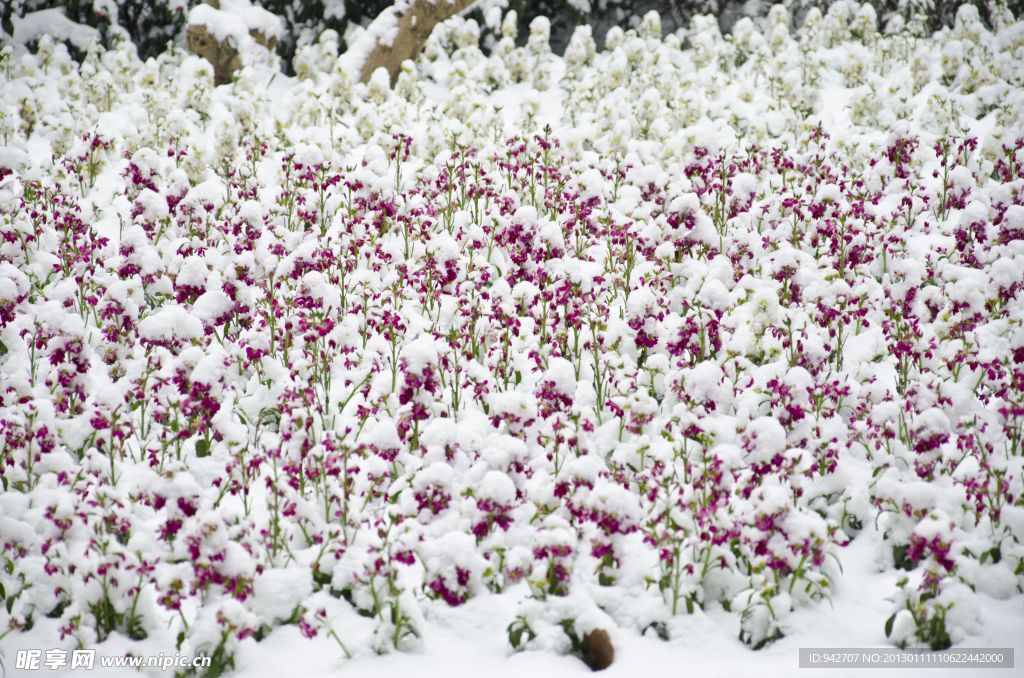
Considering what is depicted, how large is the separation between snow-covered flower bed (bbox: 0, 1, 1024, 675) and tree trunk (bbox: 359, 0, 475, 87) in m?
2.14

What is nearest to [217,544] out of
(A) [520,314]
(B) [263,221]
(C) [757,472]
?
(C) [757,472]

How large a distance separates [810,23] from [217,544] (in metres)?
11.1

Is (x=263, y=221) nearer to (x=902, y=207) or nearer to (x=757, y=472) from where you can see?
(x=757, y=472)

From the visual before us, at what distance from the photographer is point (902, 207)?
5.75 meters

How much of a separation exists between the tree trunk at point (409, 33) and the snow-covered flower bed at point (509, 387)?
2.14 meters

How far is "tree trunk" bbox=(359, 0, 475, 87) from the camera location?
942cm

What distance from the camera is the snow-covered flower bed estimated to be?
9.34 ft

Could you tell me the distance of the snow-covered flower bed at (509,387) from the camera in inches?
112

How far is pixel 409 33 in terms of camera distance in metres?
9.59

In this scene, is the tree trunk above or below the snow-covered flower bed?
above

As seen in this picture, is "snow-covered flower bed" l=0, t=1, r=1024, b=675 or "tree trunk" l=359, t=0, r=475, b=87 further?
"tree trunk" l=359, t=0, r=475, b=87

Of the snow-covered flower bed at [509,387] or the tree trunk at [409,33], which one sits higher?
the tree trunk at [409,33]

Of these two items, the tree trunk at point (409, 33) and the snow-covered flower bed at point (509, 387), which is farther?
the tree trunk at point (409, 33)

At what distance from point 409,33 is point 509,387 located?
687cm
